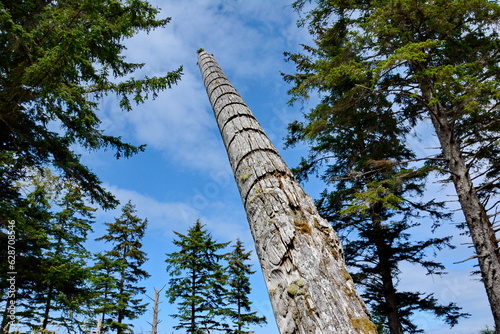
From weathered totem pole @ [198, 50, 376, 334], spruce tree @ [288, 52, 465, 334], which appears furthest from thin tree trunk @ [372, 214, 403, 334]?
weathered totem pole @ [198, 50, 376, 334]

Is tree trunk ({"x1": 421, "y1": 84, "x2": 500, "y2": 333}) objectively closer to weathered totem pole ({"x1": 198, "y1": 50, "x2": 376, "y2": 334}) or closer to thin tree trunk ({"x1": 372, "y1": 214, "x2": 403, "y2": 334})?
thin tree trunk ({"x1": 372, "y1": 214, "x2": 403, "y2": 334})

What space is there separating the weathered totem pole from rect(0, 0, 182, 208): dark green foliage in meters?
6.12

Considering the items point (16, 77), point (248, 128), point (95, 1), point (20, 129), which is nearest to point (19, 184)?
point (20, 129)

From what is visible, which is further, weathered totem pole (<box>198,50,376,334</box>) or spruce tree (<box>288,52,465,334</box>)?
spruce tree (<box>288,52,465,334</box>)

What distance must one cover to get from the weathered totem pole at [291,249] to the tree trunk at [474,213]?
691cm

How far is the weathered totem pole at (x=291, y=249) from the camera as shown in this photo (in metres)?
1.10

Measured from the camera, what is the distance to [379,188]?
22.8ft

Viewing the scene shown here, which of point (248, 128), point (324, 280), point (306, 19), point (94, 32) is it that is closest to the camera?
point (324, 280)

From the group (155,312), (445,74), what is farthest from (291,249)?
(155,312)

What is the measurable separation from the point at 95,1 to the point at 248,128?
281 inches

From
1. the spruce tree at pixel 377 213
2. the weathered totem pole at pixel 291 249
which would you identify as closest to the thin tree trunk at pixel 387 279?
the spruce tree at pixel 377 213

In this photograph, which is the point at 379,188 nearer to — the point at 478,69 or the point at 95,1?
the point at 478,69

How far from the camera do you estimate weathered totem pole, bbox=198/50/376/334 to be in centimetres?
110

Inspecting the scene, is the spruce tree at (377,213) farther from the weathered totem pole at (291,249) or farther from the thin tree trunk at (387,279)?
the weathered totem pole at (291,249)
